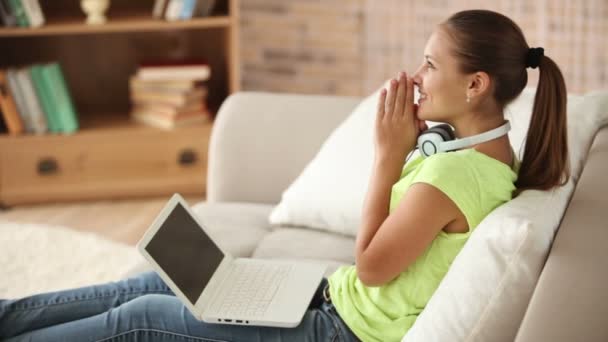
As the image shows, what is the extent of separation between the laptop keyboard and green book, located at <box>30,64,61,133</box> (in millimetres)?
1948

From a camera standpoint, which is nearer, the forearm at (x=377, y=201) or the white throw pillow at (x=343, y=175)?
the forearm at (x=377, y=201)

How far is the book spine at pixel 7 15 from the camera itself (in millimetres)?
3320

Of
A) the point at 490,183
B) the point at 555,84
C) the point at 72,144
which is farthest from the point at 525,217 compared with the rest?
the point at 72,144

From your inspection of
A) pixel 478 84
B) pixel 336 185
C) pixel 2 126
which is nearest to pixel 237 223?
pixel 336 185

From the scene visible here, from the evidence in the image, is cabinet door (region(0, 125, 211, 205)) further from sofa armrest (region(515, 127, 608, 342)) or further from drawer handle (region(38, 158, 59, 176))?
sofa armrest (region(515, 127, 608, 342))

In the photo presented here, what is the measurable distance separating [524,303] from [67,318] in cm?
89

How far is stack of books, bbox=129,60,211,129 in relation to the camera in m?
3.52

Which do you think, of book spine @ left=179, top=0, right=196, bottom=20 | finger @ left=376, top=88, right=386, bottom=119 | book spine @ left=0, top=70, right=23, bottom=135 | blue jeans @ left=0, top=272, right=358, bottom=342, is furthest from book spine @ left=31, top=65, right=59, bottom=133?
finger @ left=376, top=88, right=386, bottom=119

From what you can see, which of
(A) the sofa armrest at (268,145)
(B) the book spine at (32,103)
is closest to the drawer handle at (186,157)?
(B) the book spine at (32,103)

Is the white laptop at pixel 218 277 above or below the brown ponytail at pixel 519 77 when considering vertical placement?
below

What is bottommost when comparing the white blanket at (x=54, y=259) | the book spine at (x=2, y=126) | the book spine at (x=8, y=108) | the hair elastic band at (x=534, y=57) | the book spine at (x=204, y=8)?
the white blanket at (x=54, y=259)

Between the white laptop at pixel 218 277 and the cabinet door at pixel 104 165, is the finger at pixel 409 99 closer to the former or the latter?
the white laptop at pixel 218 277

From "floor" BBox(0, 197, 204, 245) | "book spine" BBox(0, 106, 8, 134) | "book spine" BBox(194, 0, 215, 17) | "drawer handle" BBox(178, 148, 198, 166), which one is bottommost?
"floor" BBox(0, 197, 204, 245)

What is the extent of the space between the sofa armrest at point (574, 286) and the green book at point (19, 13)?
99.4 inches
